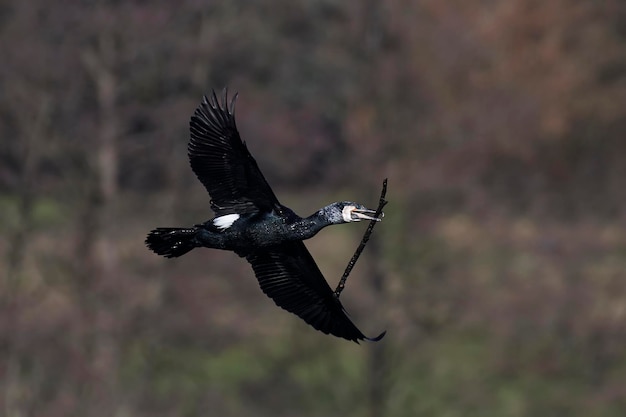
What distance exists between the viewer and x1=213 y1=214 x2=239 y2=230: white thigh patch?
720cm

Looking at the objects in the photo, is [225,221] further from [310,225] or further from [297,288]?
[297,288]

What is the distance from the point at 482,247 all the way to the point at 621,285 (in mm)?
2832

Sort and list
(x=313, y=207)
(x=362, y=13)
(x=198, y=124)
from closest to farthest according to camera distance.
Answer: (x=198, y=124), (x=313, y=207), (x=362, y=13)

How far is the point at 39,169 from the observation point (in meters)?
19.5

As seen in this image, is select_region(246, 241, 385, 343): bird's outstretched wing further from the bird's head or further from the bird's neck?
the bird's head

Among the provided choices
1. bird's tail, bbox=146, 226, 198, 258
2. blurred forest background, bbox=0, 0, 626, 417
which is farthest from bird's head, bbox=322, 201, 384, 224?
blurred forest background, bbox=0, 0, 626, 417

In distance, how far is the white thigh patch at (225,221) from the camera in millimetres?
7195

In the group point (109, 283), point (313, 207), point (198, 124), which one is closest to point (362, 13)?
point (313, 207)

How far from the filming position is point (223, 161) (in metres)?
7.49

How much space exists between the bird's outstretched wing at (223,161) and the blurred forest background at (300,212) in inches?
424

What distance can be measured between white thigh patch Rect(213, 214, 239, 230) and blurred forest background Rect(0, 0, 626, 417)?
1096 centimetres

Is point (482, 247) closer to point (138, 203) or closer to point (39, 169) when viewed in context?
point (138, 203)

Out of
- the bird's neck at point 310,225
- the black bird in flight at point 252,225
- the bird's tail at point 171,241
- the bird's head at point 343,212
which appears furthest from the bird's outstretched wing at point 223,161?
the bird's head at point 343,212

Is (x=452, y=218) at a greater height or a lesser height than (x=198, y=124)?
greater
